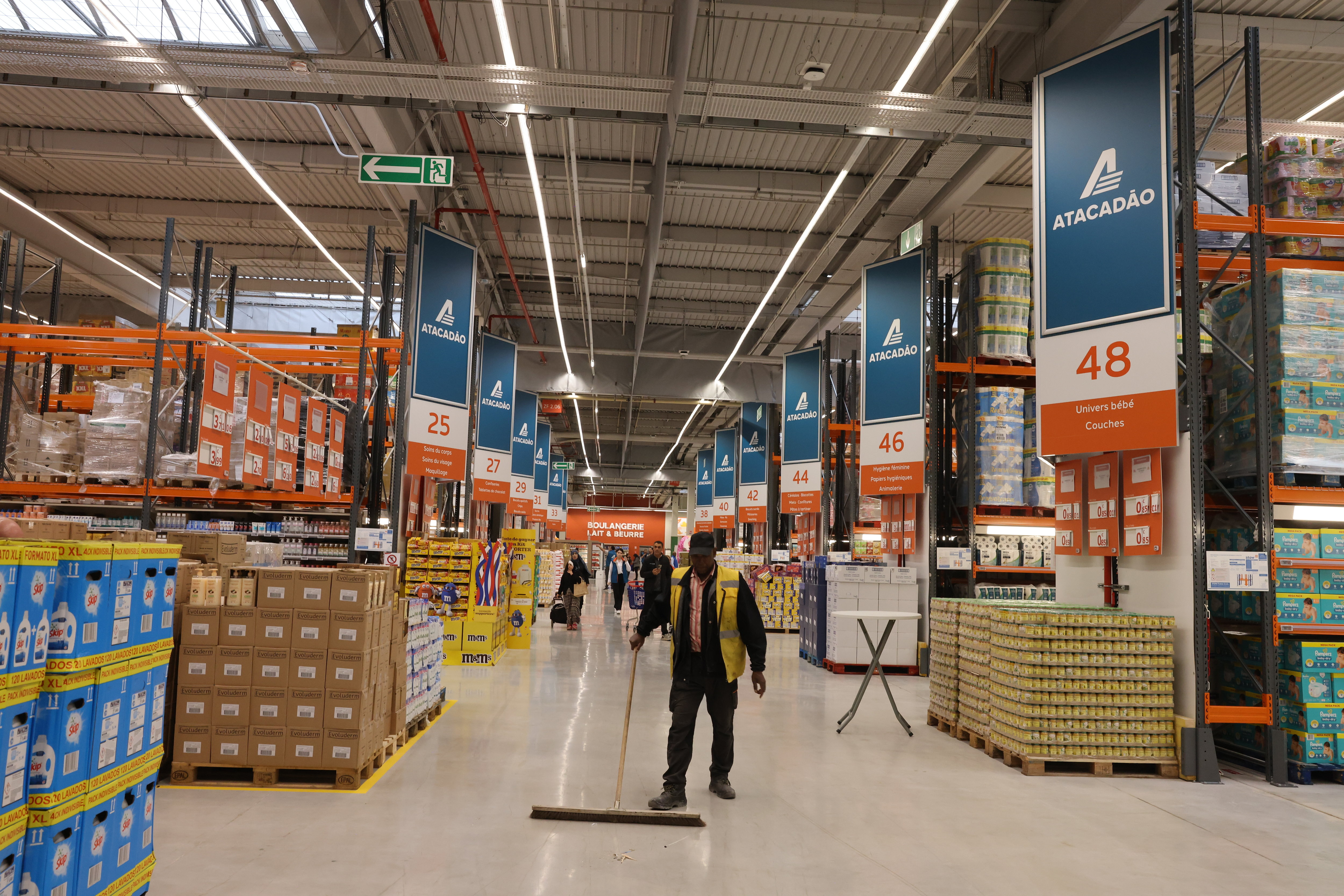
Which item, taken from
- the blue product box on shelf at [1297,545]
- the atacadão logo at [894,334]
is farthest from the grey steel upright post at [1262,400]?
the atacadão logo at [894,334]

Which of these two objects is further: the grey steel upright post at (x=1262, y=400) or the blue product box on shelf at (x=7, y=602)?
the grey steel upright post at (x=1262, y=400)

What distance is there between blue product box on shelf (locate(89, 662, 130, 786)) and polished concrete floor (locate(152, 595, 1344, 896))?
127cm

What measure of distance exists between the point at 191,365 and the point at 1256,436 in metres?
12.2

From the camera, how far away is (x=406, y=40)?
11.2 meters

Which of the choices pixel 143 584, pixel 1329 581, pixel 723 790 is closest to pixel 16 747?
pixel 143 584

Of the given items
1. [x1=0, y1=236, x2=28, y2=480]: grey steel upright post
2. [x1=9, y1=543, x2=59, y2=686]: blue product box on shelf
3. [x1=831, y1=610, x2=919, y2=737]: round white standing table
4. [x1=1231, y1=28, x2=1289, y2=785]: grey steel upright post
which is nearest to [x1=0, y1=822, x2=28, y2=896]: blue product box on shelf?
[x1=9, y1=543, x2=59, y2=686]: blue product box on shelf

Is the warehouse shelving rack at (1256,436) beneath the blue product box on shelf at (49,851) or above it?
above

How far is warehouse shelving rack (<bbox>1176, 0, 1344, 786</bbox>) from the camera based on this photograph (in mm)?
6973

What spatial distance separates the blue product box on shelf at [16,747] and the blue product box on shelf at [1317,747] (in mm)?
7953

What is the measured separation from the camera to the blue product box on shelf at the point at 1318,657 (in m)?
7.00

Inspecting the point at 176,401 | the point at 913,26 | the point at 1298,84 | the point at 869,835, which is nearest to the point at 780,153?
the point at 913,26

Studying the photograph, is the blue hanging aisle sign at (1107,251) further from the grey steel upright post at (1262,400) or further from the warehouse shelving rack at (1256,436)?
the grey steel upright post at (1262,400)

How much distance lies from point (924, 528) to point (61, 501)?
11775 mm

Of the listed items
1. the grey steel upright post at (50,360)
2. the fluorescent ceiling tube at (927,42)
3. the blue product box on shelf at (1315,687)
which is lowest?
the blue product box on shelf at (1315,687)
